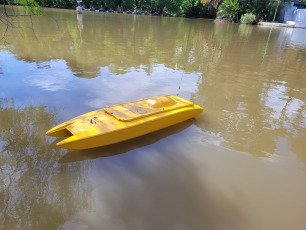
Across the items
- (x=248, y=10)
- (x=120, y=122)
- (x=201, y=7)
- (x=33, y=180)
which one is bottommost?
(x=33, y=180)

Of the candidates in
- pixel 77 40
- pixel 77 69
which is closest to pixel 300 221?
pixel 77 69

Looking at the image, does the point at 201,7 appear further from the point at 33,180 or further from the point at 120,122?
the point at 33,180

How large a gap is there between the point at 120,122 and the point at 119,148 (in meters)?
0.49

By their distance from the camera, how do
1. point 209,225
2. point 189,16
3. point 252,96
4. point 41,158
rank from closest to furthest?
point 209,225, point 41,158, point 252,96, point 189,16

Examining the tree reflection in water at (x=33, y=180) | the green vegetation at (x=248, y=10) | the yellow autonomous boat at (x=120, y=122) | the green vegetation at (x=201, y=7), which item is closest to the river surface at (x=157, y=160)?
the tree reflection in water at (x=33, y=180)

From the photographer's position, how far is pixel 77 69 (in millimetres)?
7883

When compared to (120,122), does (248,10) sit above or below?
above

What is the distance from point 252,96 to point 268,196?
3.95 metres

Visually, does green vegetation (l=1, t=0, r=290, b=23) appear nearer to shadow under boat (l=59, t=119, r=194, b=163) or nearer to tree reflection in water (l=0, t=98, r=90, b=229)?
tree reflection in water (l=0, t=98, r=90, b=229)

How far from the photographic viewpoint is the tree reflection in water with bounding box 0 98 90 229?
263 cm

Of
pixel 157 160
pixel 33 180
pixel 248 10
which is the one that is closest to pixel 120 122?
pixel 157 160

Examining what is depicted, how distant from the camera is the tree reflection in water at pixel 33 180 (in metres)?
2.63

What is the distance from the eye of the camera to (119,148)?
3967 mm

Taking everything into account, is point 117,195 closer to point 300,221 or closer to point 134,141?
point 134,141
